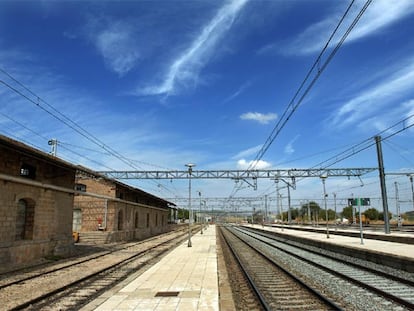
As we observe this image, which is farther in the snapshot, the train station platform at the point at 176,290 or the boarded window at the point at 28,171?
the boarded window at the point at 28,171

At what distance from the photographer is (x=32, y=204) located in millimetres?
16156

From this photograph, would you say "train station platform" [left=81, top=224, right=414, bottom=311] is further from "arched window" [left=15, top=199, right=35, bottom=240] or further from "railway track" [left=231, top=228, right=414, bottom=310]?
"arched window" [left=15, top=199, right=35, bottom=240]

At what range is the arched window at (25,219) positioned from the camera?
15.7 meters

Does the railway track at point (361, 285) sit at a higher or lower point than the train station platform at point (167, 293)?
lower

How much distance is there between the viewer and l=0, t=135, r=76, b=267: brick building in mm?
13938

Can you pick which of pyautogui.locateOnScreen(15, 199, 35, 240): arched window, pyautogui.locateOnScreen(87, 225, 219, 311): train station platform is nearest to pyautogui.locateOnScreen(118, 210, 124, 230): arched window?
pyautogui.locateOnScreen(15, 199, 35, 240): arched window

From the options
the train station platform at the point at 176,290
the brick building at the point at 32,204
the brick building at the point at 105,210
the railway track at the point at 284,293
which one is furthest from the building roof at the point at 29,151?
the railway track at the point at 284,293

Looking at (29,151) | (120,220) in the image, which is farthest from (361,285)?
(120,220)

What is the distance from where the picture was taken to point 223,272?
45.2ft

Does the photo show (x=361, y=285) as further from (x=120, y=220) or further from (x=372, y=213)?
(x=372, y=213)

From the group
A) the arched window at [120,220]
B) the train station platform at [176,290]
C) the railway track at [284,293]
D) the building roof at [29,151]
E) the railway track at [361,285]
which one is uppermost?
the building roof at [29,151]

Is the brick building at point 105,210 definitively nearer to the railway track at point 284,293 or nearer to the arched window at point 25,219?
the arched window at point 25,219

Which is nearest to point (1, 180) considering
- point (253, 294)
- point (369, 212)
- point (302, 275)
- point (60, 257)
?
point (60, 257)

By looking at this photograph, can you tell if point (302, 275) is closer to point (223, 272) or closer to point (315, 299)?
point (223, 272)
